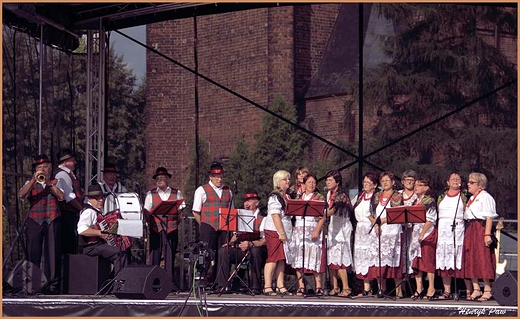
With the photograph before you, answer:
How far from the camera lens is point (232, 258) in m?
16.0

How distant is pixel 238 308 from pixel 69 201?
3205 mm

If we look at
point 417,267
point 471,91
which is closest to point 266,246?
point 417,267

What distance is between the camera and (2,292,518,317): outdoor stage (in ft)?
43.1

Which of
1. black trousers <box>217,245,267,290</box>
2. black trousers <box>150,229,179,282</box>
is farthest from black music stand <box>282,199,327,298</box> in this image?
black trousers <box>150,229,179,282</box>

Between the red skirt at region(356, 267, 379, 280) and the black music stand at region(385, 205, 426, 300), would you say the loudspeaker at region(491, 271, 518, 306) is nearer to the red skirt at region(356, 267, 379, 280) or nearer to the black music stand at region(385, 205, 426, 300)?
the black music stand at region(385, 205, 426, 300)

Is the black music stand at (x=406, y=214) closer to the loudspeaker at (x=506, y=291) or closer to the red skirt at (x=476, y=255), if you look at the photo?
the red skirt at (x=476, y=255)

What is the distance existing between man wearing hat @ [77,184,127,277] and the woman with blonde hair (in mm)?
1771

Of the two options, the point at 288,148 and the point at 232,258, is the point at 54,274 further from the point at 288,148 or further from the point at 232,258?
the point at 288,148

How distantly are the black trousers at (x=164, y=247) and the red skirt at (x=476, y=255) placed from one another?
12.0ft

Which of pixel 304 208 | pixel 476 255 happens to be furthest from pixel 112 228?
pixel 476 255

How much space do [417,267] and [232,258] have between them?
2.46 m

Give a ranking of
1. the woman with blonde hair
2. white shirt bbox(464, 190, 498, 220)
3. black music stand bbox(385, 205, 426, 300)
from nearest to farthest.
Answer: black music stand bbox(385, 205, 426, 300), white shirt bbox(464, 190, 498, 220), the woman with blonde hair

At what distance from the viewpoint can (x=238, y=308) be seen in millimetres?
13219

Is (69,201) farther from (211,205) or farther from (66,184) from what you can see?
(211,205)
